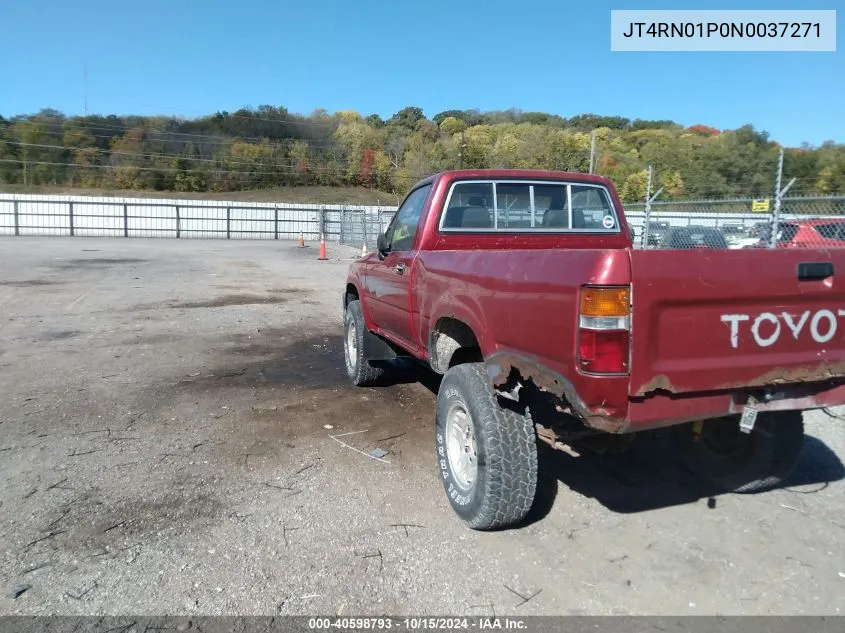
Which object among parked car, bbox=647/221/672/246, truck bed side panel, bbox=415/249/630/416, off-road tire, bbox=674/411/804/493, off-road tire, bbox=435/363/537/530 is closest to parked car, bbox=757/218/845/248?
parked car, bbox=647/221/672/246

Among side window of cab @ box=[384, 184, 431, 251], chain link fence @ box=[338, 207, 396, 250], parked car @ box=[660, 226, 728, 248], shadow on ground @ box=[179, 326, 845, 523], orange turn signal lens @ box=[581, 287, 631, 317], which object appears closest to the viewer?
orange turn signal lens @ box=[581, 287, 631, 317]

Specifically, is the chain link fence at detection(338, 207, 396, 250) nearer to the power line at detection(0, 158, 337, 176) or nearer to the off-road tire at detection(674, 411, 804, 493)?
the off-road tire at detection(674, 411, 804, 493)

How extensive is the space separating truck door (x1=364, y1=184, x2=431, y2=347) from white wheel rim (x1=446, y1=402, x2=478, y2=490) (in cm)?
99

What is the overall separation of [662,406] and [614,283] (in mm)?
608

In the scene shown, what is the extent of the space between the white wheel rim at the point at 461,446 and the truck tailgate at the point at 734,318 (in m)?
1.17

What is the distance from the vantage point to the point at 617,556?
10.2ft

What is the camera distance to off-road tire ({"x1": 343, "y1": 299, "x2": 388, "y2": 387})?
5.89m

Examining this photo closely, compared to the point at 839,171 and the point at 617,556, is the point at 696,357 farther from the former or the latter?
the point at 839,171

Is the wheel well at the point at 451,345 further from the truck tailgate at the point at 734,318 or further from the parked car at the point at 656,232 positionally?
the parked car at the point at 656,232

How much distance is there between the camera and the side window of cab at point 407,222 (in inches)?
189

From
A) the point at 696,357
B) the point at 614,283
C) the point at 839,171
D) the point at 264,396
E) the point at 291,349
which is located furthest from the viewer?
the point at 839,171

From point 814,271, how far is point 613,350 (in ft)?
3.50

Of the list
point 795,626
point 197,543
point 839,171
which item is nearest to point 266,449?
point 197,543

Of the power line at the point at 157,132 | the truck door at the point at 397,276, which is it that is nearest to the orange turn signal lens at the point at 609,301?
the truck door at the point at 397,276
